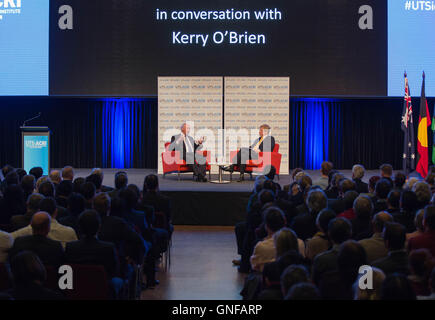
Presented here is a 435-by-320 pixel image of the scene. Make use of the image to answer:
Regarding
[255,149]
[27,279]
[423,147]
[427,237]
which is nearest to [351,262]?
[427,237]

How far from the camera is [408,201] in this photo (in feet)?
14.7

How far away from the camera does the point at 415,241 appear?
3.72 m

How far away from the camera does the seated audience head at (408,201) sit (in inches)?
177

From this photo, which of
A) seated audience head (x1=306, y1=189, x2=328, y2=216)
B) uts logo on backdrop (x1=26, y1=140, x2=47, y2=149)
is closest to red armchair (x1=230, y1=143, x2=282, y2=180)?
uts logo on backdrop (x1=26, y1=140, x2=47, y2=149)

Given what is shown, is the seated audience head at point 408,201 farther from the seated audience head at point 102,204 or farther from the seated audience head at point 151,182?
the seated audience head at point 151,182

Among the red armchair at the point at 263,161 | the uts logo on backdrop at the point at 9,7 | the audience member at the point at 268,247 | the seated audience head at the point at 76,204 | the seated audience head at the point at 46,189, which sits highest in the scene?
the uts logo on backdrop at the point at 9,7

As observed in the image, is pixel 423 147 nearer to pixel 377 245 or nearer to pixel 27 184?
pixel 377 245

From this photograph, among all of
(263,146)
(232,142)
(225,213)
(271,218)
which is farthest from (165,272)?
(232,142)

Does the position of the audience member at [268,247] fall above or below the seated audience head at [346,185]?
below

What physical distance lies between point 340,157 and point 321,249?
1020cm

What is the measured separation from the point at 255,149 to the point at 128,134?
3999 mm

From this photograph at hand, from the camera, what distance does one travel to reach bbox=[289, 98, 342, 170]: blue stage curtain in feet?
44.7

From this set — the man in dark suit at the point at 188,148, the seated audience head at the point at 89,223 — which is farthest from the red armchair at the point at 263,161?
the seated audience head at the point at 89,223
